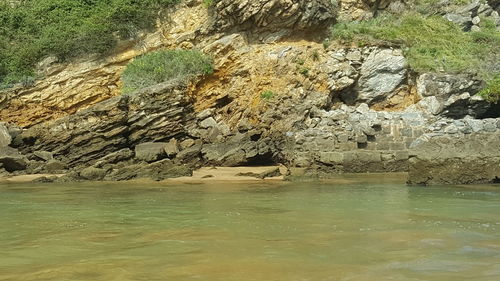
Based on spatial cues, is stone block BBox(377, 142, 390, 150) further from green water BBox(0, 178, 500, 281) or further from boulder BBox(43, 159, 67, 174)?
boulder BBox(43, 159, 67, 174)

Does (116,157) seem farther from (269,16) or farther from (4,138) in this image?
(269,16)

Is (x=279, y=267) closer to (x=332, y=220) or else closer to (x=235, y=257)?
(x=235, y=257)

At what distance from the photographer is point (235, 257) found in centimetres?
543

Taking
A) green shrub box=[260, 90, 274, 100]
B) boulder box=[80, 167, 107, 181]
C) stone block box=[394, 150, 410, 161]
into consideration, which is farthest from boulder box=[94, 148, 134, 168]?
stone block box=[394, 150, 410, 161]

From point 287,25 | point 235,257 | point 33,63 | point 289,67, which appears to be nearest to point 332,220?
point 235,257

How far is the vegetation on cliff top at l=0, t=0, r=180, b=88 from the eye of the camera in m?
22.5

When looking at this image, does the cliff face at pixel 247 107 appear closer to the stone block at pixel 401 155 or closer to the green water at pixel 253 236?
the stone block at pixel 401 155

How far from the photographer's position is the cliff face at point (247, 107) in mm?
18859

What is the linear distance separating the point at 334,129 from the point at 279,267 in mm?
15409

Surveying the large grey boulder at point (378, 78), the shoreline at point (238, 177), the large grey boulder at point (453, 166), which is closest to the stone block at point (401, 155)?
the shoreline at point (238, 177)

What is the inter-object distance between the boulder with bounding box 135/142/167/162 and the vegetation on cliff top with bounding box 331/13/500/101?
9.49m

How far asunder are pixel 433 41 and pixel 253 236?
20041 millimetres

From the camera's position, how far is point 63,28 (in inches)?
928

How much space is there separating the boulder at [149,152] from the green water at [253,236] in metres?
5.93
